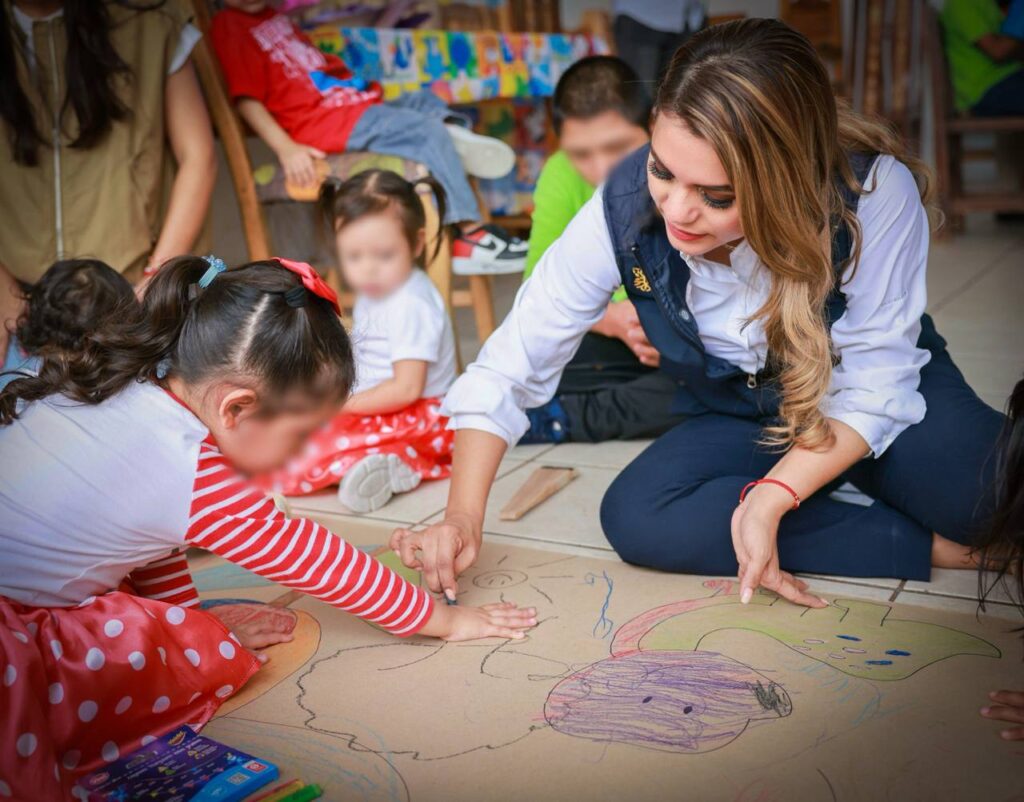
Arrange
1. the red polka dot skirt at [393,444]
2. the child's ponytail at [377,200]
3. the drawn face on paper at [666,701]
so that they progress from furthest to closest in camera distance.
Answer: the child's ponytail at [377,200] < the red polka dot skirt at [393,444] < the drawn face on paper at [666,701]

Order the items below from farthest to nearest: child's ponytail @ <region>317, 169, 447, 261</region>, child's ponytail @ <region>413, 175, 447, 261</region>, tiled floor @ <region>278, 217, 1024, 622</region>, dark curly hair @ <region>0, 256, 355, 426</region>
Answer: child's ponytail @ <region>413, 175, 447, 261</region> → child's ponytail @ <region>317, 169, 447, 261</region> → tiled floor @ <region>278, 217, 1024, 622</region> → dark curly hair @ <region>0, 256, 355, 426</region>

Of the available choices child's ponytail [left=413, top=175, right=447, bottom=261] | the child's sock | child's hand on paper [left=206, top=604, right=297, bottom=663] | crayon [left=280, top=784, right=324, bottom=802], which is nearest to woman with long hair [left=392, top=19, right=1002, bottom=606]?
child's hand on paper [left=206, top=604, right=297, bottom=663]

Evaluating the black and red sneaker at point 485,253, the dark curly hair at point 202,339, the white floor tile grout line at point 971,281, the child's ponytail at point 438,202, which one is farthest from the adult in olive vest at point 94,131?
the white floor tile grout line at point 971,281

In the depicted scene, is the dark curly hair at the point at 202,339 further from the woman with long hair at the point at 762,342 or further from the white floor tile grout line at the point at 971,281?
the white floor tile grout line at the point at 971,281

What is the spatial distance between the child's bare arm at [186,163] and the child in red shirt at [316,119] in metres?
0.22

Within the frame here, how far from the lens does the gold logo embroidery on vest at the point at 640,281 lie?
124 cm

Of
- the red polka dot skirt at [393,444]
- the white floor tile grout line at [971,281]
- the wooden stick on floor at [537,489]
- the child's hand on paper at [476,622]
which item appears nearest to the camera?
the child's hand on paper at [476,622]

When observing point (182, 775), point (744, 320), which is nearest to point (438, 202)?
point (744, 320)

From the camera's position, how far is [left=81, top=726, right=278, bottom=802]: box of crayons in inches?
33.8

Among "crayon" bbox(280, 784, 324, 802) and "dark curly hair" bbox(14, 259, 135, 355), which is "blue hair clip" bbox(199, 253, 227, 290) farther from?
"dark curly hair" bbox(14, 259, 135, 355)

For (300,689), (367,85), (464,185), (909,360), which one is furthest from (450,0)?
(300,689)

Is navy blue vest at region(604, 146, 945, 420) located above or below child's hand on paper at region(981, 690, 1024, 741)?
above

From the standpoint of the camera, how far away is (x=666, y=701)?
99 cm

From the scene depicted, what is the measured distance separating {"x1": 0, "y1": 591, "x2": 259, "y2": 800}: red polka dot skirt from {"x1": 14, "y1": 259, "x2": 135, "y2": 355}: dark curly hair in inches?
26.8
